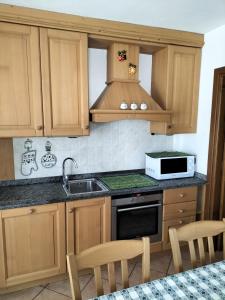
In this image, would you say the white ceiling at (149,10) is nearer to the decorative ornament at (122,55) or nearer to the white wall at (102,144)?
the decorative ornament at (122,55)

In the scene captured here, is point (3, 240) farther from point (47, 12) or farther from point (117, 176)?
point (47, 12)

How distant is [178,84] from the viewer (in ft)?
8.18

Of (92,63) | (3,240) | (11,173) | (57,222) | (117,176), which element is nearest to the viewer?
(3,240)

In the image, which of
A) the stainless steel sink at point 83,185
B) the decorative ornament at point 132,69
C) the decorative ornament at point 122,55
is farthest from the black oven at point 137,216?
the decorative ornament at point 122,55

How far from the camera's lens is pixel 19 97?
195 centimetres

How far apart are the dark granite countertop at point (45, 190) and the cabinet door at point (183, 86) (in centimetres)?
59

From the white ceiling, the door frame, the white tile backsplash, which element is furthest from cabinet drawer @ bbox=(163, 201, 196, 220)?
the white ceiling

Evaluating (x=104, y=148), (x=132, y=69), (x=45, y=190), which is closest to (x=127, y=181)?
(x=104, y=148)

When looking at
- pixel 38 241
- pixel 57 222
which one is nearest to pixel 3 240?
pixel 38 241

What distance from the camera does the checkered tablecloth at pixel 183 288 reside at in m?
0.98

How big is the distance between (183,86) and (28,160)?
1.85 metres

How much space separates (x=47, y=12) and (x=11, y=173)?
1.50m

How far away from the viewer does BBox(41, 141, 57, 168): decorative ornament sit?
7.86ft

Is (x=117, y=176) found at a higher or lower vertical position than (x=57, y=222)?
higher
